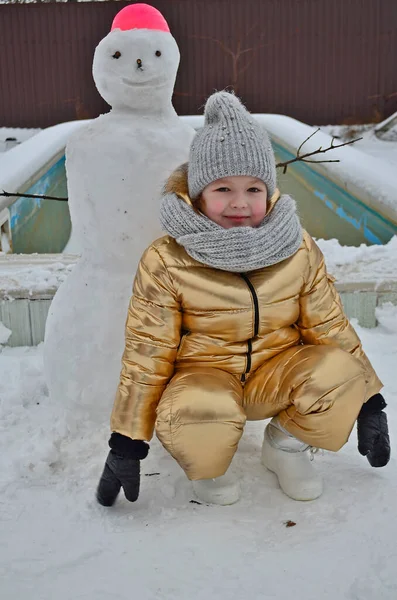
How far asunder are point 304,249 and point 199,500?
0.66m

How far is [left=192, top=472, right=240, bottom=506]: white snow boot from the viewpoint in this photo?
4.80ft

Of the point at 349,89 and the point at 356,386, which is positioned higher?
the point at 356,386

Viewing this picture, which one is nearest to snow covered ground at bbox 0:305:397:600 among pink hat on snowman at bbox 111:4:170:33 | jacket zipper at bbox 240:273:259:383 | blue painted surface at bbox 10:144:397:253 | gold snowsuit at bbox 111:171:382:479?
gold snowsuit at bbox 111:171:382:479

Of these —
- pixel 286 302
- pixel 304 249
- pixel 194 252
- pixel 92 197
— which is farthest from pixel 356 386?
pixel 92 197

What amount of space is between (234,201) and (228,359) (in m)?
0.38

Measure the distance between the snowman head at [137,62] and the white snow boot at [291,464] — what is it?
1002mm

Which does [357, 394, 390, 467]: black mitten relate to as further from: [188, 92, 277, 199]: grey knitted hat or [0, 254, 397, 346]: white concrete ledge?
[0, 254, 397, 346]: white concrete ledge

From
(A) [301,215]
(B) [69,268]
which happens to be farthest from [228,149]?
(A) [301,215]

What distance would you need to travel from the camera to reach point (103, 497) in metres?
1.45

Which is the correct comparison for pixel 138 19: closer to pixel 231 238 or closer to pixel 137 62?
pixel 137 62

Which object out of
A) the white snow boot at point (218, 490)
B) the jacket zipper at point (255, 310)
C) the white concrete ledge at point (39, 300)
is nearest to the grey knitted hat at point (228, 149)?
the jacket zipper at point (255, 310)

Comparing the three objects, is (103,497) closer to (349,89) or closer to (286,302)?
(286,302)

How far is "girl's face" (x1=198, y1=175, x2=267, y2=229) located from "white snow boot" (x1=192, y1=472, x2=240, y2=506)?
61 centimetres

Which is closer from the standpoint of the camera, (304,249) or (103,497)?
(103,497)
